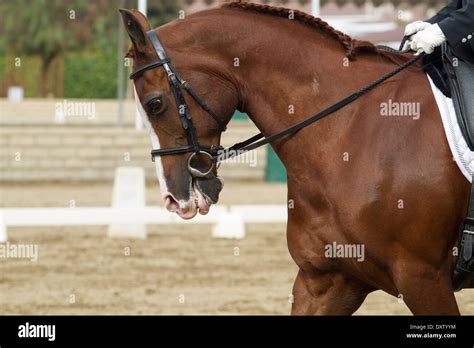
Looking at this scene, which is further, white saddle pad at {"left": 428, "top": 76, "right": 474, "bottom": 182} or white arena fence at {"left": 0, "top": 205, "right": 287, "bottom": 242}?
white arena fence at {"left": 0, "top": 205, "right": 287, "bottom": 242}

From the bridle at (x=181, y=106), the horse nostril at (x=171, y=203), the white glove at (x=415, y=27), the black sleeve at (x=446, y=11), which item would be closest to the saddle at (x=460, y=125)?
the white glove at (x=415, y=27)

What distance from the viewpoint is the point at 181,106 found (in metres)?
4.21

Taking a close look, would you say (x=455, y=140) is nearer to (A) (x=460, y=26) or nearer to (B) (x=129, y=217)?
(A) (x=460, y=26)

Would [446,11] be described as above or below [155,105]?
above

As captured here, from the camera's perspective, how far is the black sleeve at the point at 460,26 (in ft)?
14.1

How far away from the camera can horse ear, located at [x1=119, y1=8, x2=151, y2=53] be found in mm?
4195

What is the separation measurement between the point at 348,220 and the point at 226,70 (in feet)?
2.78
